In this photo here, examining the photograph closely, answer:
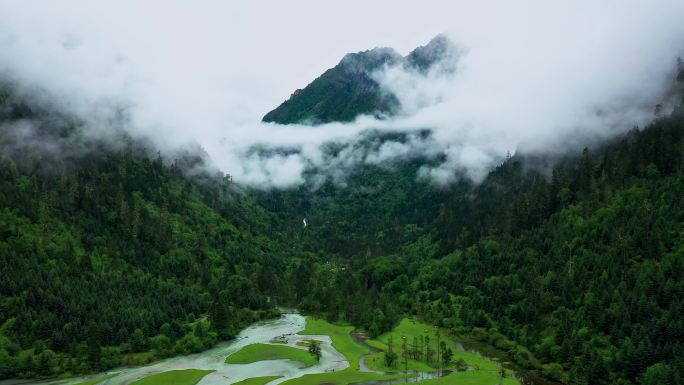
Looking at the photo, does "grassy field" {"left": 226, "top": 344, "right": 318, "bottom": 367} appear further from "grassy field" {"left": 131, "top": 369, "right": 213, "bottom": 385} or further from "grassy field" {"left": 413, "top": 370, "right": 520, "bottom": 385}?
"grassy field" {"left": 413, "top": 370, "right": 520, "bottom": 385}

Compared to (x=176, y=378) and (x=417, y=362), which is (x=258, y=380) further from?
(x=417, y=362)

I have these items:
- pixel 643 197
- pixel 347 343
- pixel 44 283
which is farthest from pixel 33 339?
pixel 643 197

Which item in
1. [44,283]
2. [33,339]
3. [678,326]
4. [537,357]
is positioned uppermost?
[44,283]

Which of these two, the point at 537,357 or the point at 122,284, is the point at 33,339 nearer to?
the point at 122,284

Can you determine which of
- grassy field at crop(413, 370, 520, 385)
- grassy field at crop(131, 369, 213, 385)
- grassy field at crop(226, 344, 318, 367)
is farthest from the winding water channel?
grassy field at crop(413, 370, 520, 385)

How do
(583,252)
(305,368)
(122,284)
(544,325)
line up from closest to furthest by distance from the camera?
(305,368) → (544,325) → (583,252) → (122,284)

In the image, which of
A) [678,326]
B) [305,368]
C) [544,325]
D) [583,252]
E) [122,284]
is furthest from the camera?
[122,284]

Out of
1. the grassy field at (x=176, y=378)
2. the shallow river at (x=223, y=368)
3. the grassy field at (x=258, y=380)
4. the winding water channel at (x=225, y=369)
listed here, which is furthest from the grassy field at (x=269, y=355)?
the grassy field at (x=176, y=378)
